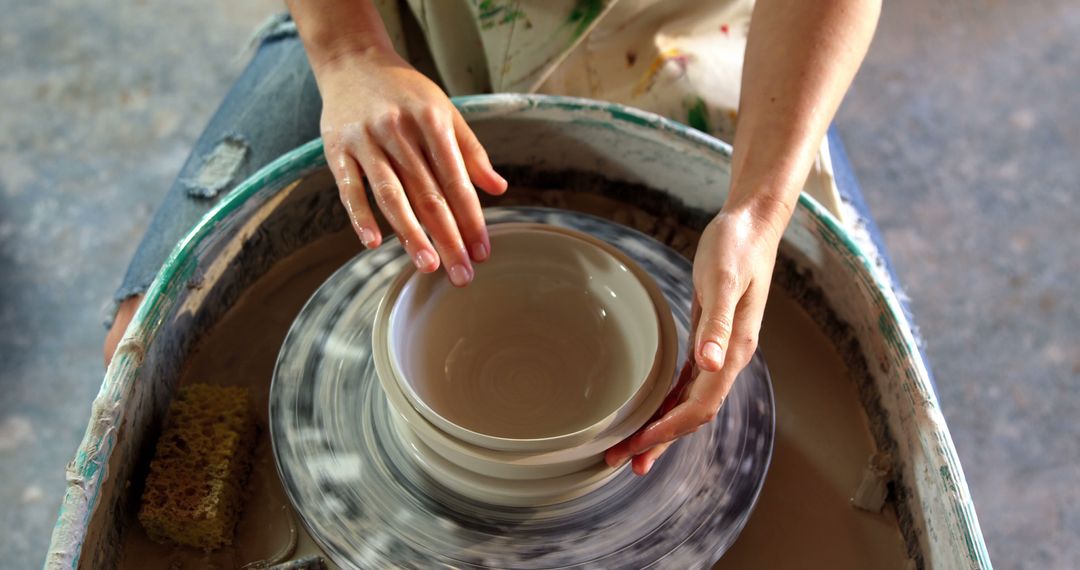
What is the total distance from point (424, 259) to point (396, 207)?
0.25ft

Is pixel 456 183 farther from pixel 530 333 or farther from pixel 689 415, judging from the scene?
pixel 689 415

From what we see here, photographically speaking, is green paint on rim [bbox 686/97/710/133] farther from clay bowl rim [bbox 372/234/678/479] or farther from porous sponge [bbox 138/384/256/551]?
porous sponge [bbox 138/384/256/551]

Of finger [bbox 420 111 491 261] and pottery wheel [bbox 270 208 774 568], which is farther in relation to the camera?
finger [bbox 420 111 491 261]

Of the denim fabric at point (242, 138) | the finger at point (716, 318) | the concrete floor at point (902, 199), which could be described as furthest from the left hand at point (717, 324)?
the concrete floor at point (902, 199)

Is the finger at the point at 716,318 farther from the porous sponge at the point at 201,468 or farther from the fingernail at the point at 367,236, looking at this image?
the porous sponge at the point at 201,468

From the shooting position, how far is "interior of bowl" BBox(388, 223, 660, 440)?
3.33ft

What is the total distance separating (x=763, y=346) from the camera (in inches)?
46.5

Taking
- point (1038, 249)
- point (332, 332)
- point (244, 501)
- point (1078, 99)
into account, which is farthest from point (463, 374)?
point (1078, 99)

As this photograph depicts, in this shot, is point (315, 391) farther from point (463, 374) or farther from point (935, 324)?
point (935, 324)

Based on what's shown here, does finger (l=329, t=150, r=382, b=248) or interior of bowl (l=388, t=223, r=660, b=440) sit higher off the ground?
finger (l=329, t=150, r=382, b=248)

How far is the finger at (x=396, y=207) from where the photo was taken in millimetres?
977

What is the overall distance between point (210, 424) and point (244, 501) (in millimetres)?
99

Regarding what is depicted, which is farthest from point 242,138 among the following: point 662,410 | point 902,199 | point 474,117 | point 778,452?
point 902,199

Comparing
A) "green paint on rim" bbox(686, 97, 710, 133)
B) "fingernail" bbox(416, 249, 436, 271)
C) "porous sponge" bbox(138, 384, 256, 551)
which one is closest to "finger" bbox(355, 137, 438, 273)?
"fingernail" bbox(416, 249, 436, 271)
